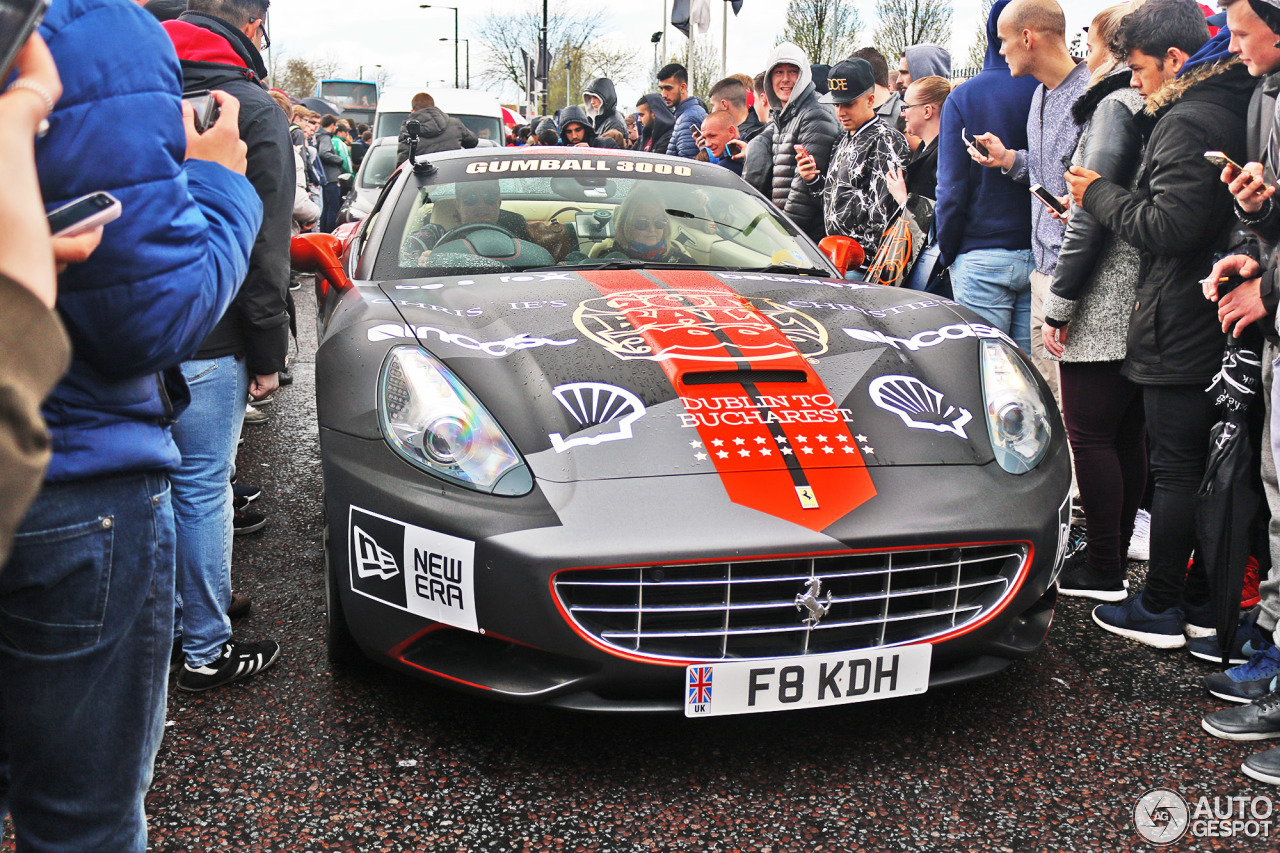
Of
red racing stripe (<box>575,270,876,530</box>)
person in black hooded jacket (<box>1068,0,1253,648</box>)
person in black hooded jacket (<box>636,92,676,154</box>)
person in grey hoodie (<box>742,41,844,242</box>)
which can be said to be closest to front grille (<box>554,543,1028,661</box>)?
red racing stripe (<box>575,270,876,530</box>)

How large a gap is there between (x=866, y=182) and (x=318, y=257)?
2779mm

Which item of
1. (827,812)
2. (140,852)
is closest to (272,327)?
(140,852)

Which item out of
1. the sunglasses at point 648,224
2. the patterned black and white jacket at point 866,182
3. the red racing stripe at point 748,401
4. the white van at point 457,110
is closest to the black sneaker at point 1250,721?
the red racing stripe at point 748,401

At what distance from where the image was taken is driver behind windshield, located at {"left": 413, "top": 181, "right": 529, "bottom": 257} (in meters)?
3.50

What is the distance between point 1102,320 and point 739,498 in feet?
5.32

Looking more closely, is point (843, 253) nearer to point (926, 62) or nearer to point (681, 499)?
point (681, 499)

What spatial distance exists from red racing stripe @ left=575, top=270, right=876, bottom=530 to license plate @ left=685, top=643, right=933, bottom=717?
0.95 ft

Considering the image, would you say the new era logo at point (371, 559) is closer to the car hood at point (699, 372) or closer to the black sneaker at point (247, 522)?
the car hood at point (699, 372)

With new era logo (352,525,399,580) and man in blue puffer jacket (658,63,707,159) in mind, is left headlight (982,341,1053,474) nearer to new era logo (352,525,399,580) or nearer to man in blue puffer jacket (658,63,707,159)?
new era logo (352,525,399,580)

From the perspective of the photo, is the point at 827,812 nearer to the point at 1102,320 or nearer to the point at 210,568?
the point at 210,568

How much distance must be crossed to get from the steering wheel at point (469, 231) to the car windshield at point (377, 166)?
735cm

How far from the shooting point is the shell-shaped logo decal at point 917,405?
2.52 metres

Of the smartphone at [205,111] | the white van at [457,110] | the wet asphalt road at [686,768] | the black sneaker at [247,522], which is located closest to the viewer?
the smartphone at [205,111]

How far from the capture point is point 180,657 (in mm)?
2873
